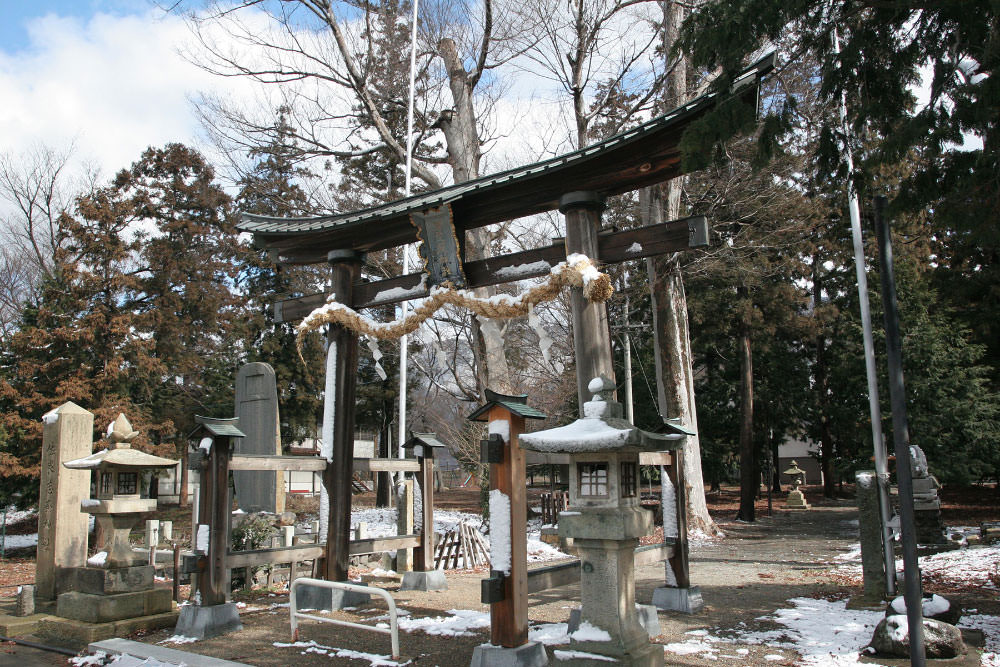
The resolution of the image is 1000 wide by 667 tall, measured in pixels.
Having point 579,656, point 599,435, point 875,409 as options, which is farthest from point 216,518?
point 875,409

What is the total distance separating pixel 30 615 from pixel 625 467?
8.21 metres

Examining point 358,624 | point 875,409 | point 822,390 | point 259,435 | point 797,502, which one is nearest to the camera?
point 358,624

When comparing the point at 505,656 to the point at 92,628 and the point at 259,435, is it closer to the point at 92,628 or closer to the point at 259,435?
the point at 92,628

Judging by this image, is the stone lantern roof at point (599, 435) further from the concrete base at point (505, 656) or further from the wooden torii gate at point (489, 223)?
the concrete base at point (505, 656)

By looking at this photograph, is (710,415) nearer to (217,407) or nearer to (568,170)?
(217,407)

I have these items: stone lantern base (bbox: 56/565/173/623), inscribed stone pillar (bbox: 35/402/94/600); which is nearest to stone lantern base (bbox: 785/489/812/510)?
stone lantern base (bbox: 56/565/173/623)

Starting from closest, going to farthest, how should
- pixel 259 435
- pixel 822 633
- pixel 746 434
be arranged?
pixel 822 633 → pixel 259 435 → pixel 746 434

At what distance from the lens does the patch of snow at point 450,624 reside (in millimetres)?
7324

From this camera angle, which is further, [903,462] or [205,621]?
[205,621]

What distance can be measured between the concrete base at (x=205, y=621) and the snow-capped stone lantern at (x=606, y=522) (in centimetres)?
428

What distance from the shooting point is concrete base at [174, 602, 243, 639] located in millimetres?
7309

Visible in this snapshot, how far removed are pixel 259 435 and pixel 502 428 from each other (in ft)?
29.3

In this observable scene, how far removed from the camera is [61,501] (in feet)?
29.8

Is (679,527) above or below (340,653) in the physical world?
above
